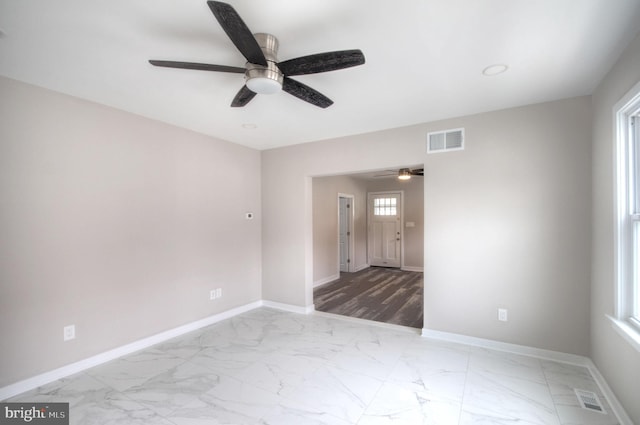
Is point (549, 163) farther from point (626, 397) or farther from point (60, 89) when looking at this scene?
point (60, 89)

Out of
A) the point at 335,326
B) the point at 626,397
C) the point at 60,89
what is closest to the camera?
the point at 626,397

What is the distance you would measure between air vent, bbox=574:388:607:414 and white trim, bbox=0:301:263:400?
3.92m

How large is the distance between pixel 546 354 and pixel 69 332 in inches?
183

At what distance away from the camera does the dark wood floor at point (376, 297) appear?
14.0ft

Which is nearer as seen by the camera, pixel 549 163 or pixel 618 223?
pixel 618 223

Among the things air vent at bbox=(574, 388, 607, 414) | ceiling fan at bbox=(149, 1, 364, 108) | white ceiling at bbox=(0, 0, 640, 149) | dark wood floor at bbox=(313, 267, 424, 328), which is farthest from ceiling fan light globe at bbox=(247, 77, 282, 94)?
dark wood floor at bbox=(313, 267, 424, 328)

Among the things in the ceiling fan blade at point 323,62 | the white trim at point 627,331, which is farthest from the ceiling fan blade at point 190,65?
the white trim at point 627,331

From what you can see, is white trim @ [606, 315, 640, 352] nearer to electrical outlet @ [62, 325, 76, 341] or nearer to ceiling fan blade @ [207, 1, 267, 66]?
ceiling fan blade @ [207, 1, 267, 66]

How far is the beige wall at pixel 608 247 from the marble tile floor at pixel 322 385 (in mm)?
280

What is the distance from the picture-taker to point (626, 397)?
1954 mm

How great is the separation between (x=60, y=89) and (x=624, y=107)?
179 inches

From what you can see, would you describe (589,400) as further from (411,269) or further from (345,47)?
(411,269)

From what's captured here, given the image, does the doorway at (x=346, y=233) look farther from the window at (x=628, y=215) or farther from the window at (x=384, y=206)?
the window at (x=628, y=215)

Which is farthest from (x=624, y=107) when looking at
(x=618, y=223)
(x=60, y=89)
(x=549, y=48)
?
(x=60, y=89)
